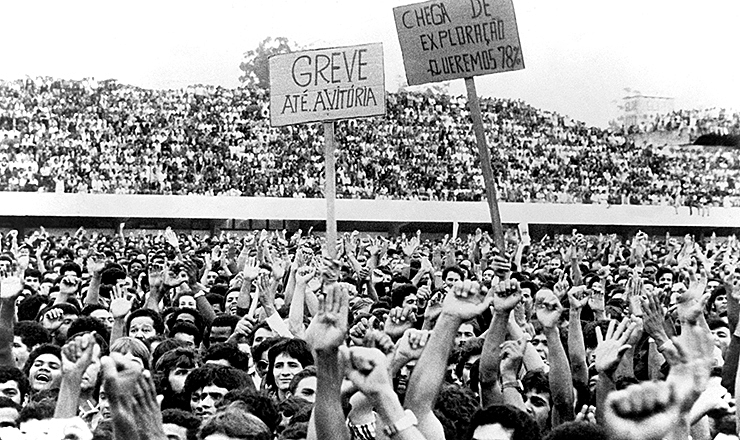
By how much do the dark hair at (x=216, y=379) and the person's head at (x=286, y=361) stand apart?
57cm

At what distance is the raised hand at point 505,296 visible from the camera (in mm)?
4738

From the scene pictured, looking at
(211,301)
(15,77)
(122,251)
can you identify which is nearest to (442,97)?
(15,77)

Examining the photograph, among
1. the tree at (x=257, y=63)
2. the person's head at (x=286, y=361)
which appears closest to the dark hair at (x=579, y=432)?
the person's head at (x=286, y=361)

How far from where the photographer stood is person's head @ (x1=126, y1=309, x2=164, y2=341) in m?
7.11

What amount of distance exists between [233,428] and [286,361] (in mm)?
1864

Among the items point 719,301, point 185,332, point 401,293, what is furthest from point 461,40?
point 185,332

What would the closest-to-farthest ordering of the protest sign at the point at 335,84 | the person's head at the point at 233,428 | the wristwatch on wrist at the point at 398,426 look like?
the wristwatch on wrist at the point at 398,426 → the person's head at the point at 233,428 → the protest sign at the point at 335,84

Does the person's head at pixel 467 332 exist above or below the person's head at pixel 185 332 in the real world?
below

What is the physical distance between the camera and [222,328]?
24.6 feet

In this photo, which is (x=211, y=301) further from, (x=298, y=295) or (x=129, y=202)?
(x=129, y=202)

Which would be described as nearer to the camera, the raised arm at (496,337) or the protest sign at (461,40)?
the raised arm at (496,337)

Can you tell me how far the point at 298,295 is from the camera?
7145mm

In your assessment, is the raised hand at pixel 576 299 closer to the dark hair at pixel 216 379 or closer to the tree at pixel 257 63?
the dark hair at pixel 216 379

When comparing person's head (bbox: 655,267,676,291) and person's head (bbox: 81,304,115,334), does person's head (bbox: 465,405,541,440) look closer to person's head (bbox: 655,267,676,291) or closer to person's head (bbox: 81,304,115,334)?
person's head (bbox: 81,304,115,334)
